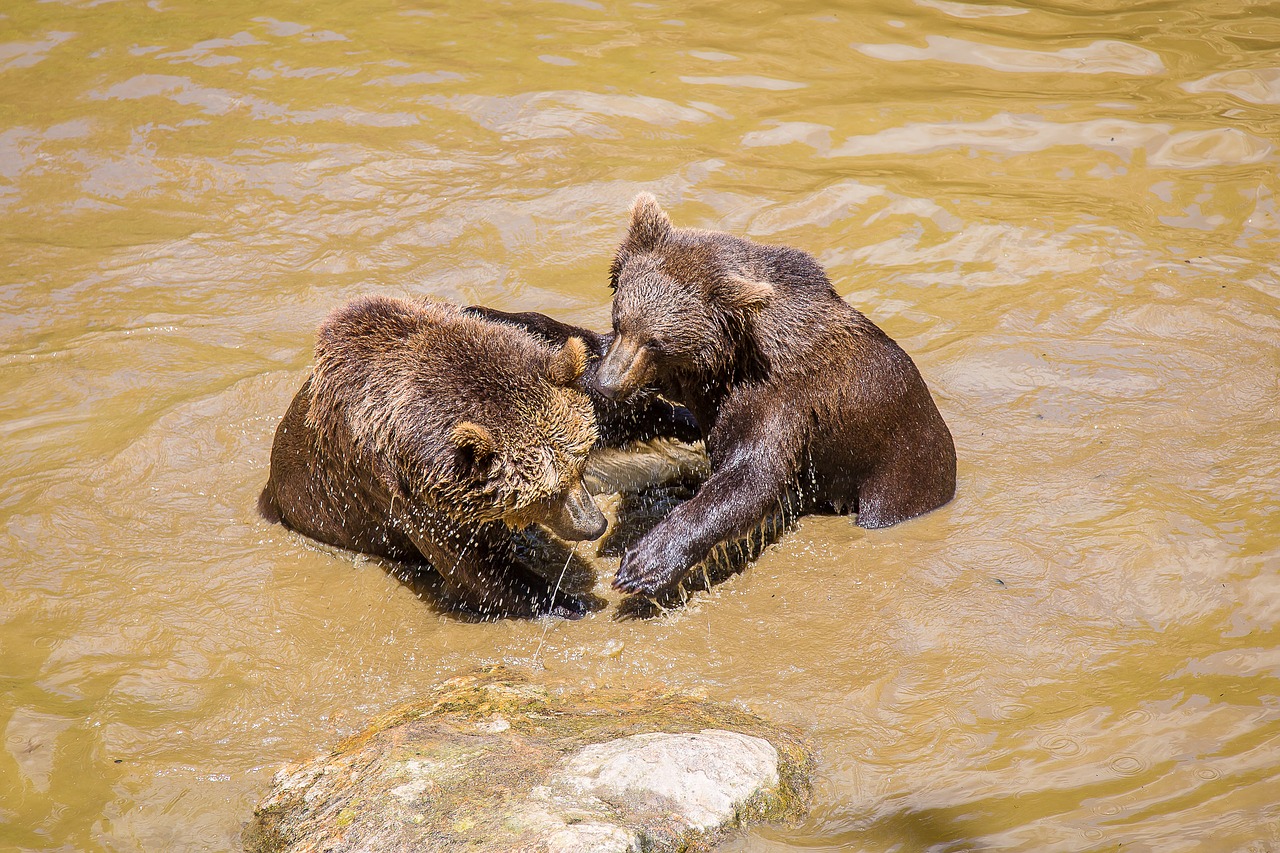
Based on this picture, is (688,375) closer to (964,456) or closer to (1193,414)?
(964,456)

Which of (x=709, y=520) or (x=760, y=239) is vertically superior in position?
(x=760, y=239)

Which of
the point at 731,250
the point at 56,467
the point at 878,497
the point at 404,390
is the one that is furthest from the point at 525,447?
the point at 56,467

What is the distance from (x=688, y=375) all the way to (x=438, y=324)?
5.22ft

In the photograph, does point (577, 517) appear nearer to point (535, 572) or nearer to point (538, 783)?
point (535, 572)

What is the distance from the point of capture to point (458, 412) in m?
5.86

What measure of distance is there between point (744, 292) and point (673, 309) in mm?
440

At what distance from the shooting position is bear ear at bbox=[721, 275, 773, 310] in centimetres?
627

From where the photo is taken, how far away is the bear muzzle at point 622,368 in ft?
20.7

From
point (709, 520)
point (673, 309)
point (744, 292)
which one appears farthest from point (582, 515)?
point (744, 292)

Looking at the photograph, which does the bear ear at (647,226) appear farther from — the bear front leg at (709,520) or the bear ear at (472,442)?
the bear ear at (472,442)

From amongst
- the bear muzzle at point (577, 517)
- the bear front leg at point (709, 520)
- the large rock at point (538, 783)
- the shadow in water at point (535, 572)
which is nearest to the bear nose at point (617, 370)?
the bear muzzle at point (577, 517)

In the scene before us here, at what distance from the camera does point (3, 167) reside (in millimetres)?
10922

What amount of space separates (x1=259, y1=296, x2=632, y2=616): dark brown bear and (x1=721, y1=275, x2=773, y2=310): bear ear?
96 centimetres

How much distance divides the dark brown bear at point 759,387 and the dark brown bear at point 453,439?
19.0 inches
